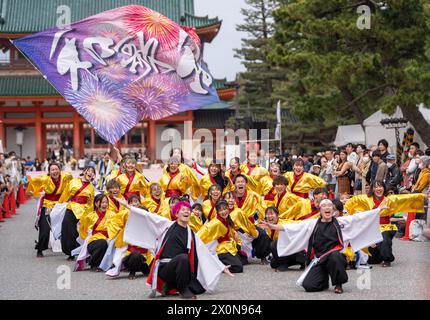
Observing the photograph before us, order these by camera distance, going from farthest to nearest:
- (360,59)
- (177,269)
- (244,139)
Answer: (244,139)
(360,59)
(177,269)

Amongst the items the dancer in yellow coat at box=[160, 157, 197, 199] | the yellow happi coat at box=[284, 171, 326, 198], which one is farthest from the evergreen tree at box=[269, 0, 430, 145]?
the dancer in yellow coat at box=[160, 157, 197, 199]

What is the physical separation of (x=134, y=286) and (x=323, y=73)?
42.1ft

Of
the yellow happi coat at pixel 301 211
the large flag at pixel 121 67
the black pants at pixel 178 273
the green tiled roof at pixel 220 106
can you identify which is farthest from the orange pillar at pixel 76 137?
the black pants at pixel 178 273

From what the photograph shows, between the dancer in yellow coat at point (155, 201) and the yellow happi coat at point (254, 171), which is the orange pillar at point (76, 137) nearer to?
the yellow happi coat at point (254, 171)

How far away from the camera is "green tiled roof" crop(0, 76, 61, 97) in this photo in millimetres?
41344

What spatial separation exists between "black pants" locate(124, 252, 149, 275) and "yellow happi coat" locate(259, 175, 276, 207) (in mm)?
2804

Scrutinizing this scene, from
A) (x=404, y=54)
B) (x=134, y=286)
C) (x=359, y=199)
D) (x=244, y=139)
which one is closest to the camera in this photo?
(x=134, y=286)

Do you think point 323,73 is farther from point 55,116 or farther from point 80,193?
point 55,116

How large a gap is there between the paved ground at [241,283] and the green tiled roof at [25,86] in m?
30.1

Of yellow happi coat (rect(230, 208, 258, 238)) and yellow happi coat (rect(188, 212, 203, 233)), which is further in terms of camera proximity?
yellow happi coat (rect(230, 208, 258, 238))

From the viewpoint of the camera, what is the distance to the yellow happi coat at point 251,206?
11305mm

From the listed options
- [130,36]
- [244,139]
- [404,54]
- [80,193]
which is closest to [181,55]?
[130,36]

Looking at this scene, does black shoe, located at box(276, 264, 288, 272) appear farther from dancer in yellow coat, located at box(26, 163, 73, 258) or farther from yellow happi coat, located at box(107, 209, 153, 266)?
dancer in yellow coat, located at box(26, 163, 73, 258)

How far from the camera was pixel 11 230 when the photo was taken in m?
16.9
